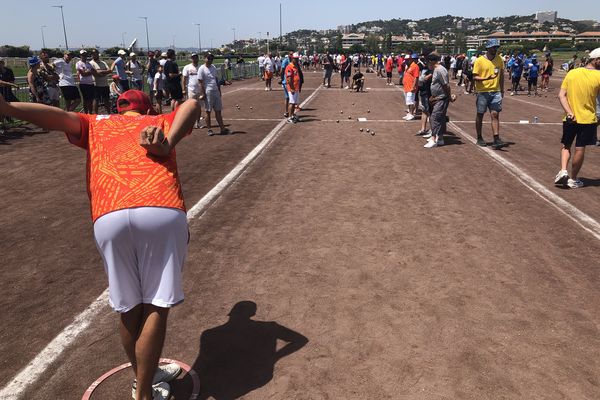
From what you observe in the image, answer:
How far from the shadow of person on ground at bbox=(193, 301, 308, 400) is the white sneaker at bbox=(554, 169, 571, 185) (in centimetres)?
558

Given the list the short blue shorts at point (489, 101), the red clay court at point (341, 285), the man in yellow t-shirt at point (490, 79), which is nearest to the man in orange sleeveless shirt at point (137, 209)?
the red clay court at point (341, 285)

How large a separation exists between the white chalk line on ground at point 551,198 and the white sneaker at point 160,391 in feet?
16.3

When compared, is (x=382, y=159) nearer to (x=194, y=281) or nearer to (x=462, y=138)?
(x=462, y=138)

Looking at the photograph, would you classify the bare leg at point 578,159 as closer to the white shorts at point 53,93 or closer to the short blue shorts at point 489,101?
the short blue shorts at point 489,101

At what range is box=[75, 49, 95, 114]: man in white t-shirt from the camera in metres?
13.7

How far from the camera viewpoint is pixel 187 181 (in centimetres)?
773

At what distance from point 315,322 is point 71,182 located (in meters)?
5.92

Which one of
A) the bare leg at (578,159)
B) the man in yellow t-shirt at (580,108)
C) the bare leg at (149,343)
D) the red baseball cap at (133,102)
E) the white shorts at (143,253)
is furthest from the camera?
the bare leg at (578,159)

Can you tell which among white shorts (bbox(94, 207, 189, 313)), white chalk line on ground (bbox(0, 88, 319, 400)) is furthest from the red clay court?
white shorts (bbox(94, 207, 189, 313))

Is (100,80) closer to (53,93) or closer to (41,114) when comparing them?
(53,93)

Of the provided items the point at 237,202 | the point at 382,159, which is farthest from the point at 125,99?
the point at 382,159

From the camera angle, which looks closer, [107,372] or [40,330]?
[107,372]

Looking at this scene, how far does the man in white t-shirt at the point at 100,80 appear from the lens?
1416 centimetres

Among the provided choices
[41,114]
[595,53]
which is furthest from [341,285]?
→ [595,53]
